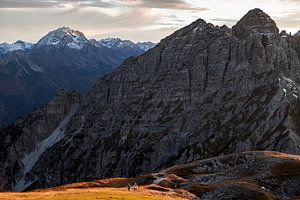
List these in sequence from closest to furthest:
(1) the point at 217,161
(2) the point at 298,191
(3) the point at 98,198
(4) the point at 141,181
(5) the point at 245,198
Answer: (3) the point at 98,198, (5) the point at 245,198, (2) the point at 298,191, (4) the point at 141,181, (1) the point at 217,161

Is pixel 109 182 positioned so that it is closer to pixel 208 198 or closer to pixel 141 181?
pixel 141 181

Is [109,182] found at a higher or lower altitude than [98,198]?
lower

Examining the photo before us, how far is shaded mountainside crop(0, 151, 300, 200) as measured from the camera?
8869 centimetres

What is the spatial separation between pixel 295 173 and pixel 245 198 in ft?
64.3

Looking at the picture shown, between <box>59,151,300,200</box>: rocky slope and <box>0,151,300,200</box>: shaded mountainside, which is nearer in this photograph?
<box>0,151,300,200</box>: shaded mountainside

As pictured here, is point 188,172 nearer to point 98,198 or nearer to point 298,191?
point 298,191

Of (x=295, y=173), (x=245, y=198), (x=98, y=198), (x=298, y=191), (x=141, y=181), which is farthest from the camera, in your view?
(x=141, y=181)

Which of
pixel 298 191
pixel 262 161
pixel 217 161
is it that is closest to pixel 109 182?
pixel 217 161

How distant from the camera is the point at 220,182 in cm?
10262

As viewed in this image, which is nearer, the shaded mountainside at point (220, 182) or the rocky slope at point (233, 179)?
the shaded mountainside at point (220, 182)

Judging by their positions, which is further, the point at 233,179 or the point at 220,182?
the point at 233,179

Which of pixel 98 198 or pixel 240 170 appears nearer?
pixel 98 198

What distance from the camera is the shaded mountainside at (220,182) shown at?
88.7 meters

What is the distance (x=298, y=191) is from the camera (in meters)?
94.7
